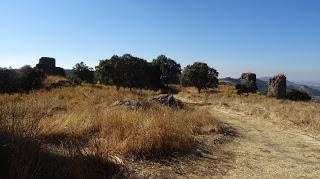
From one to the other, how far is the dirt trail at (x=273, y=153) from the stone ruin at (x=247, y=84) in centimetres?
4231

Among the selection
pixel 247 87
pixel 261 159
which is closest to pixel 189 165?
pixel 261 159

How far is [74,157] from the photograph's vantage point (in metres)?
6.55

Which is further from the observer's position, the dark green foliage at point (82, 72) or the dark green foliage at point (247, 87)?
the dark green foliage at point (82, 72)

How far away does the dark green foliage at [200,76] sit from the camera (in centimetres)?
6059

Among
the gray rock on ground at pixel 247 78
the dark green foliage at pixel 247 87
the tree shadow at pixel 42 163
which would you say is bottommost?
the tree shadow at pixel 42 163

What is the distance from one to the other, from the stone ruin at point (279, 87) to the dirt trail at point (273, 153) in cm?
3608

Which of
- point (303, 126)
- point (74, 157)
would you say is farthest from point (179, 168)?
point (303, 126)

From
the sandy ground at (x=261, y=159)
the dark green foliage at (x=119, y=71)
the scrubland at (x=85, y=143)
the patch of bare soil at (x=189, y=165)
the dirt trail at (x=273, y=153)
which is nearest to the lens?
the scrubland at (x=85, y=143)

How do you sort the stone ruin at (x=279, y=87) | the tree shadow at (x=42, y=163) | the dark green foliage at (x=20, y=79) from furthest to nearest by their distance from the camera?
the stone ruin at (x=279, y=87), the dark green foliage at (x=20, y=79), the tree shadow at (x=42, y=163)

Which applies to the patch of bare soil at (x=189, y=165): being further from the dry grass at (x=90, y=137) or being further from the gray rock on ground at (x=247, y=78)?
the gray rock on ground at (x=247, y=78)

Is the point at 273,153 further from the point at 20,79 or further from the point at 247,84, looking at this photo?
the point at 247,84

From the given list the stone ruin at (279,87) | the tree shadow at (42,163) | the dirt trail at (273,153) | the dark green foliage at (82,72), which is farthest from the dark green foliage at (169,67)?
the tree shadow at (42,163)

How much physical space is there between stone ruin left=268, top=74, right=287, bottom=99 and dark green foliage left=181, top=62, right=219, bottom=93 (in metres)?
Answer: 10.9

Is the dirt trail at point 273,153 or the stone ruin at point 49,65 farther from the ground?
the stone ruin at point 49,65
